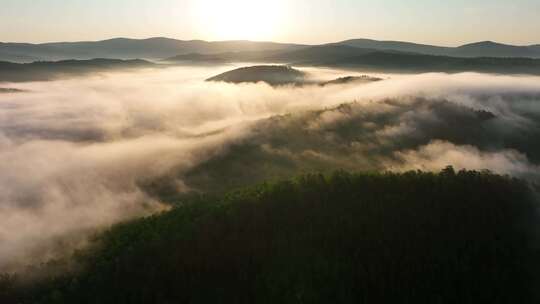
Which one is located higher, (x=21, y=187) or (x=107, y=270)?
(x=107, y=270)


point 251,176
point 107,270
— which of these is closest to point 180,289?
point 107,270

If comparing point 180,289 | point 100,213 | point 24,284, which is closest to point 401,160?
point 100,213

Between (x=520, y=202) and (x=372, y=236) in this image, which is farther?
(x=520, y=202)

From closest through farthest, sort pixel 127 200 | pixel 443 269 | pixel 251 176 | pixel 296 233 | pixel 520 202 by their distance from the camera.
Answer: pixel 443 269, pixel 296 233, pixel 520 202, pixel 127 200, pixel 251 176

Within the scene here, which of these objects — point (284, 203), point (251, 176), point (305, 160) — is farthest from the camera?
point (305, 160)

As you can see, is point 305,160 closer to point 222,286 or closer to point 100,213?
point 100,213

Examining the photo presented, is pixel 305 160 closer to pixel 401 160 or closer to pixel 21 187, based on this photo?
pixel 401 160
